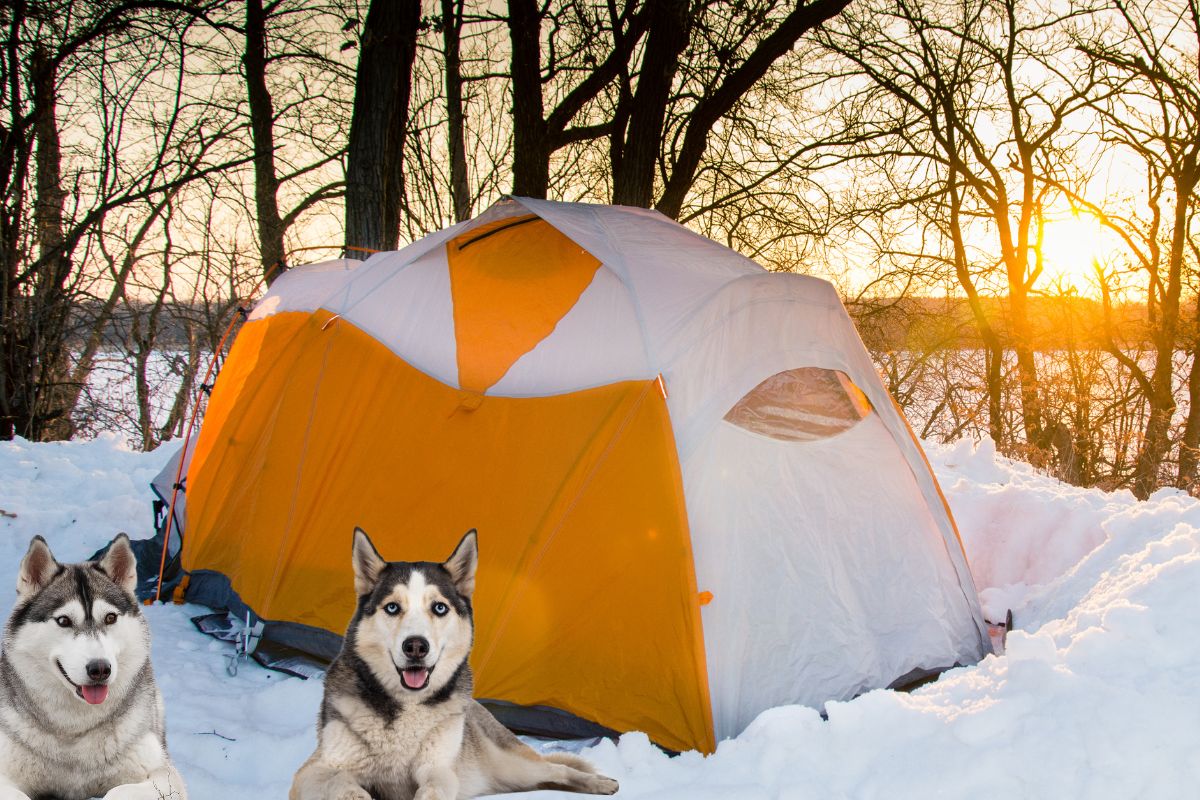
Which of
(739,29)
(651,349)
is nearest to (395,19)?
(739,29)

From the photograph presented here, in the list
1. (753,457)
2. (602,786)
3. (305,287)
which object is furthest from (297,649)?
(753,457)

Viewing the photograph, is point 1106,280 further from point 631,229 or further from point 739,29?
A: point 631,229

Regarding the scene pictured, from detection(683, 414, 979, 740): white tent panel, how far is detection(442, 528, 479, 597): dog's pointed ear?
1.19 meters

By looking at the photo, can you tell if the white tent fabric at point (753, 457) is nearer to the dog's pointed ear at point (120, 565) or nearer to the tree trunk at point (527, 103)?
the dog's pointed ear at point (120, 565)

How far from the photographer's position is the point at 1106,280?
600 inches

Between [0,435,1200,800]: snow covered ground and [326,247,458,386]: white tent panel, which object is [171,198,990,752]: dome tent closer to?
[326,247,458,386]: white tent panel

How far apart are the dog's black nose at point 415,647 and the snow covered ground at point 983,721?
104 cm

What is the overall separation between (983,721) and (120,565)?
304cm

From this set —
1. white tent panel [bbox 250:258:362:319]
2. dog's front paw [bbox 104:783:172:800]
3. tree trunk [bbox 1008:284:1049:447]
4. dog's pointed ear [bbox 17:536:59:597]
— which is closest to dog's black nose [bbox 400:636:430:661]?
dog's front paw [bbox 104:783:172:800]

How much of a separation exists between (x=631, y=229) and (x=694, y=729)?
8.72ft

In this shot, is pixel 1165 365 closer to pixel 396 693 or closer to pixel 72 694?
pixel 396 693

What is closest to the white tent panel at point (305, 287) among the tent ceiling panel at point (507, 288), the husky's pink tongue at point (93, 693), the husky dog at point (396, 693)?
the tent ceiling panel at point (507, 288)

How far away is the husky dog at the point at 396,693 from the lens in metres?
2.58

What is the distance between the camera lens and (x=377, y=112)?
310 inches
